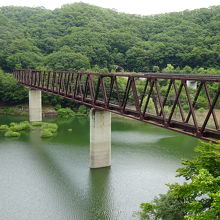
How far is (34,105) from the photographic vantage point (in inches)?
1790

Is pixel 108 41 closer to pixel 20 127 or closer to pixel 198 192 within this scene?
pixel 20 127

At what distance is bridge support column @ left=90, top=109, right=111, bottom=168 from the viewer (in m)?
24.4

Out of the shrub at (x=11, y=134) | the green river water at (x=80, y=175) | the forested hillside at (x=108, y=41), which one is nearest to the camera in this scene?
the green river water at (x=80, y=175)

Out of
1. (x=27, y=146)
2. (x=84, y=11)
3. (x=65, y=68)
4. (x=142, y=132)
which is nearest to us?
(x=27, y=146)

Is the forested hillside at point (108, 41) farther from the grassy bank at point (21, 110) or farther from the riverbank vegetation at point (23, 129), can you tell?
the riverbank vegetation at point (23, 129)

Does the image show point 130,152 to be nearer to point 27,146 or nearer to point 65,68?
point 27,146

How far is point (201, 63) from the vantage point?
232 ft

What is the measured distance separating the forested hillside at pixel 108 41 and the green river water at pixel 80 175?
107 ft

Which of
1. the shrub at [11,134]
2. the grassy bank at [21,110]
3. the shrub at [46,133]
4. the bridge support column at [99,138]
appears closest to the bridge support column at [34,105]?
the grassy bank at [21,110]

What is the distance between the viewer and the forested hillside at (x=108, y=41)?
225 feet

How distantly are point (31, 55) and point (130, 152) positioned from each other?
1910 inches

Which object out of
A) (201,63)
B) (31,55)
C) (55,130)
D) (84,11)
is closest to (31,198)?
(55,130)

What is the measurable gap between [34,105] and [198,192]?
36838mm

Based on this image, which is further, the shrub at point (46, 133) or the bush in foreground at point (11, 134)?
the shrub at point (46, 133)
